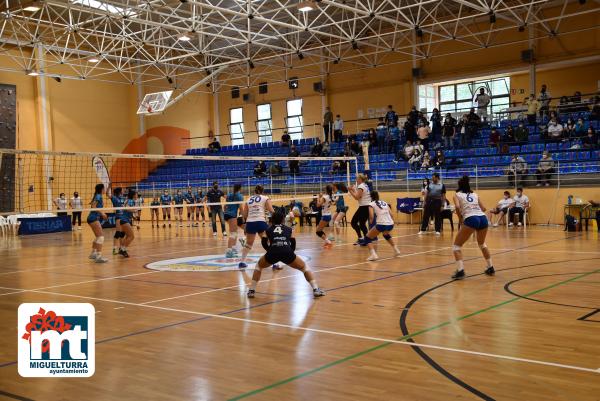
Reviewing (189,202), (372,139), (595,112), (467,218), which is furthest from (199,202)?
(467,218)

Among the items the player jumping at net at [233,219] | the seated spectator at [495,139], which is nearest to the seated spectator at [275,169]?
the seated spectator at [495,139]

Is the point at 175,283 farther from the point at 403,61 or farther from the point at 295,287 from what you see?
the point at 403,61

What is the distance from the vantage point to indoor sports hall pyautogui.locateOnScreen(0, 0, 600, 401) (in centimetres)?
544

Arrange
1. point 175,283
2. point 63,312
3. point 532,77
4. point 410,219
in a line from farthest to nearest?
point 532,77 < point 410,219 < point 175,283 < point 63,312

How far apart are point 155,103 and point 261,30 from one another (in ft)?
25.1

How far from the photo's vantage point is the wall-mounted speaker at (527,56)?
27.2 metres

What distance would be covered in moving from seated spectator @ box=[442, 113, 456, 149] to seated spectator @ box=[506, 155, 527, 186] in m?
3.58

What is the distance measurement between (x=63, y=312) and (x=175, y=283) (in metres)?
2.90

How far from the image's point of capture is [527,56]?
27.3 meters

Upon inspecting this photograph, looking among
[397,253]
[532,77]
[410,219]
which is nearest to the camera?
[397,253]

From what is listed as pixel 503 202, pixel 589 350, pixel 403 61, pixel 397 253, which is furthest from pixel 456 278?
pixel 403 61

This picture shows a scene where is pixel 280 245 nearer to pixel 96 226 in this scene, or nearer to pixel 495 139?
pixel 96 226

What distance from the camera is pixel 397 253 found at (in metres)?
13.5

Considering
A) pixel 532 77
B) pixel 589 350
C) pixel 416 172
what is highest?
pixel 532 77
